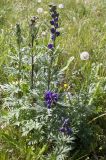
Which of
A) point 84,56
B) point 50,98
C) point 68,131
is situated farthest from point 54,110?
point 84,56

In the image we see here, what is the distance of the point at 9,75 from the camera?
3482mm

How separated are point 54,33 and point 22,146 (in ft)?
2.95

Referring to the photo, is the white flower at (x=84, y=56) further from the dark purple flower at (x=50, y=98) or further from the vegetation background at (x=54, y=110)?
the dark purple flower at (x=50, y=98)

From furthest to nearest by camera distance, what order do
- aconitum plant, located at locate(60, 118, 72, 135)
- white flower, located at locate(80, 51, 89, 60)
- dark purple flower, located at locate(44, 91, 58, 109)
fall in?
white flower, located at locate(80, 51, 89, 60)
dark purple flower, located at locate(44, 91, 58, 109)
aconitum plant, located at locate(60, 118, 72, 135)

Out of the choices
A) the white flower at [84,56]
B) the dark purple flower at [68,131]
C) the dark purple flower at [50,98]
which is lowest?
the dark purple flower at [68,131]

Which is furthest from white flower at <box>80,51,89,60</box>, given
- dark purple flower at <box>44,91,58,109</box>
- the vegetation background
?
dark purple flower at <box>44,91,58,109</box>

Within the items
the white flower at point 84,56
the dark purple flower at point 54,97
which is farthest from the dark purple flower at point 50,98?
the white flower at point 84,56

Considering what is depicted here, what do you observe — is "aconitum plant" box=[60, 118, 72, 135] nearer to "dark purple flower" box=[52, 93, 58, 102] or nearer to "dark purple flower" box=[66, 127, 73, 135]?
"dark purple flower" box=[66, 127, 73, 135]

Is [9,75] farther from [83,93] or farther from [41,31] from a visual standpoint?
[41,31]

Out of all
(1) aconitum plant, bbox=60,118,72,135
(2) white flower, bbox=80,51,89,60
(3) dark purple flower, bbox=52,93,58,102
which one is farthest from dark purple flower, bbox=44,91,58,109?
(2) white flower, bbox=80,51,89,60

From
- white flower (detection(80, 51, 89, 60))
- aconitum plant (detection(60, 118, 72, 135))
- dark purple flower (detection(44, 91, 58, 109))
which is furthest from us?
white flower (detection(80, 51, 89, 60))

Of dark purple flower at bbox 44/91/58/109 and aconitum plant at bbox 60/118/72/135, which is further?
dark purple flower at bbox 44/91/58/109

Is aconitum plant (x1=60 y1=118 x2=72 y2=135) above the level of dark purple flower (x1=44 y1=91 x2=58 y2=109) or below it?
below

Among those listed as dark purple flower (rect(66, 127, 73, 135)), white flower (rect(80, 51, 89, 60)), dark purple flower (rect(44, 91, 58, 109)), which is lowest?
dark purple flower (rect(66, 127, 73, 135))
